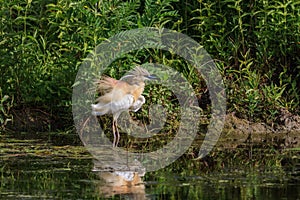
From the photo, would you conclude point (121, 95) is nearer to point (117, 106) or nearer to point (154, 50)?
point (117, 106)

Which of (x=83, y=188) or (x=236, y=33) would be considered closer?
(x=83, y=188)

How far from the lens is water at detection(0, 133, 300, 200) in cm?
645

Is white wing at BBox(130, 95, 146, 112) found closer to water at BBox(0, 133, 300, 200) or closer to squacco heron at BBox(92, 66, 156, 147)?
squacco heron at BBox(92, 66, 156, 147)

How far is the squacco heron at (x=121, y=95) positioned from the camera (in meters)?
8.77

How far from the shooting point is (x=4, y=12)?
9648mm

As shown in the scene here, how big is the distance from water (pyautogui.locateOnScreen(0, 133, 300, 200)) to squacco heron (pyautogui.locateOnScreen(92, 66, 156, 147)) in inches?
19.1

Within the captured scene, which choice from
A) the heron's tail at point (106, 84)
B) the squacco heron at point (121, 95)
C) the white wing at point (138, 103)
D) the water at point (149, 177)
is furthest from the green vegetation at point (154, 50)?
the water at point (149, 177)

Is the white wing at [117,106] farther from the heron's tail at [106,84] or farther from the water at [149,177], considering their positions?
the water at [149,177]

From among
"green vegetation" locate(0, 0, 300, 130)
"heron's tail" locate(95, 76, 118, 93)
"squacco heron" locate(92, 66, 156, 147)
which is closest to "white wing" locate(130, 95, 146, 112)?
"squacco heron" locate(92, 66, 156, 147)

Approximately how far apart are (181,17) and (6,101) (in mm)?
2518

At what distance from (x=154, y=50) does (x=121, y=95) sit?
1506 mm

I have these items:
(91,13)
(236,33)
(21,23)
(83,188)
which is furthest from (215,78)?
(83,188)

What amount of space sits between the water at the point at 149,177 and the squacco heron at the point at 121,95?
485 millimetres

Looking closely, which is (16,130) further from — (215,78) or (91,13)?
(215,78)
